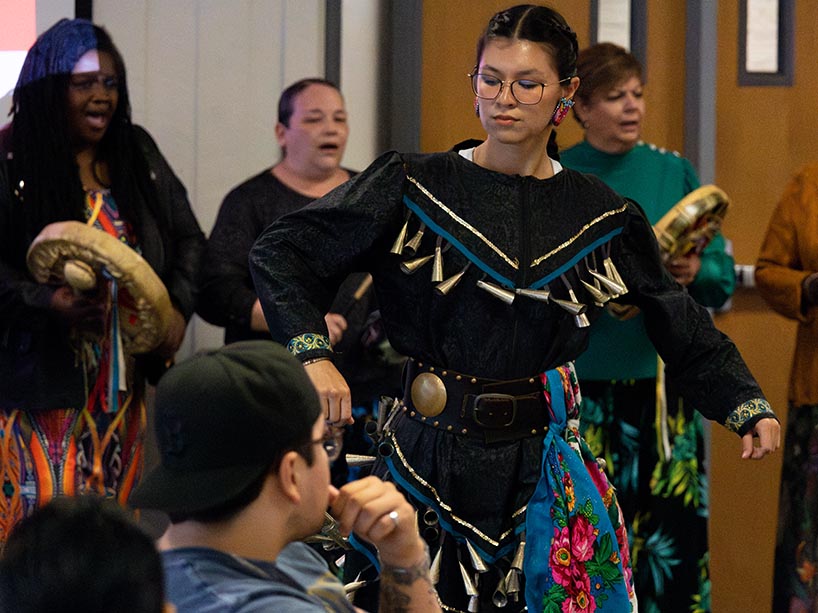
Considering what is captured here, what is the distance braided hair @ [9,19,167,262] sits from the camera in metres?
3.56

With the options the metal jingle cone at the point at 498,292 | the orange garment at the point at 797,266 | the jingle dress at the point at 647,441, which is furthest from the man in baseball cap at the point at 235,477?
the orange garment at the point at 797,266

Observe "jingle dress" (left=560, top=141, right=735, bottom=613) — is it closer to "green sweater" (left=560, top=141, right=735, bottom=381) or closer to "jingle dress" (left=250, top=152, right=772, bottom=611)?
"green sweater" (left=560, top=141, right=735, bottom=381)

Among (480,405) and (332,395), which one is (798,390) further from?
(332,395)

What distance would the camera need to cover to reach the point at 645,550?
3.78m

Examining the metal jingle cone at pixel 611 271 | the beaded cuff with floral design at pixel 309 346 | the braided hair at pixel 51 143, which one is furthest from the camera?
the braided hair at pixel 51 143

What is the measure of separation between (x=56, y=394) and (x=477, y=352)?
131 centimetres

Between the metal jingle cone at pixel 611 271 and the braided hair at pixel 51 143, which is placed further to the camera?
the braided hair at pixel 51 143

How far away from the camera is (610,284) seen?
272cm

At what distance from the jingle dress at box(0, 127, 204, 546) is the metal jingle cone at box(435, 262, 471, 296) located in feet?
3.95

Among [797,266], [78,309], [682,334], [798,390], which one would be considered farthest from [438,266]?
[797,266]

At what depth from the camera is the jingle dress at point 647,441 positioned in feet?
12.3

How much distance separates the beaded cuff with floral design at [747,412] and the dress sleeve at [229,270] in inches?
62.1

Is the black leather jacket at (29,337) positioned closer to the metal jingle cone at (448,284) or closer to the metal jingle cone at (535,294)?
the metal jingle cone at (448,284)

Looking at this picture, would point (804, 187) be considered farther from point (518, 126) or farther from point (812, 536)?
point (518, 126)
